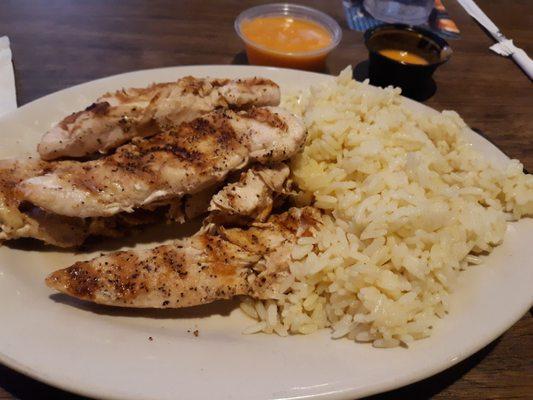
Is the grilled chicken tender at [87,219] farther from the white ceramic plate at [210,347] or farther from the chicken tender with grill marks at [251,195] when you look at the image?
the white ceramic plate at [210,347]

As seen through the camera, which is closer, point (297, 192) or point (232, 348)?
point (232, 348)

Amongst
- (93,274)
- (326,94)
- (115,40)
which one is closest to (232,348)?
(93,274)

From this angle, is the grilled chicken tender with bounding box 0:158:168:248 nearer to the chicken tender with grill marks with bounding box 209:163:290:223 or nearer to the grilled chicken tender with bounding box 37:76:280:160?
the grilled chicken tender with bounding box 37:76:280:160

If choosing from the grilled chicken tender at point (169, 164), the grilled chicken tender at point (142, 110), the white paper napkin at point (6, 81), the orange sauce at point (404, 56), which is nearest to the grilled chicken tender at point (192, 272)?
the grilled chicken tender at point (169, 164)

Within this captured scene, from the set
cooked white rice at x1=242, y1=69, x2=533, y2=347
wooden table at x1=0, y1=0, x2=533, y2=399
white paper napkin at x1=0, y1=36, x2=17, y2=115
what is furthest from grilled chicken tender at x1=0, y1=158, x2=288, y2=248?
wooden table at x1=0, y1=0, x2=533, y2=399

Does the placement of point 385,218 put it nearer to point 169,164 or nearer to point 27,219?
point 169,164

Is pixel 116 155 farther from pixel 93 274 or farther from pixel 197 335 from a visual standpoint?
pixel 197 335
